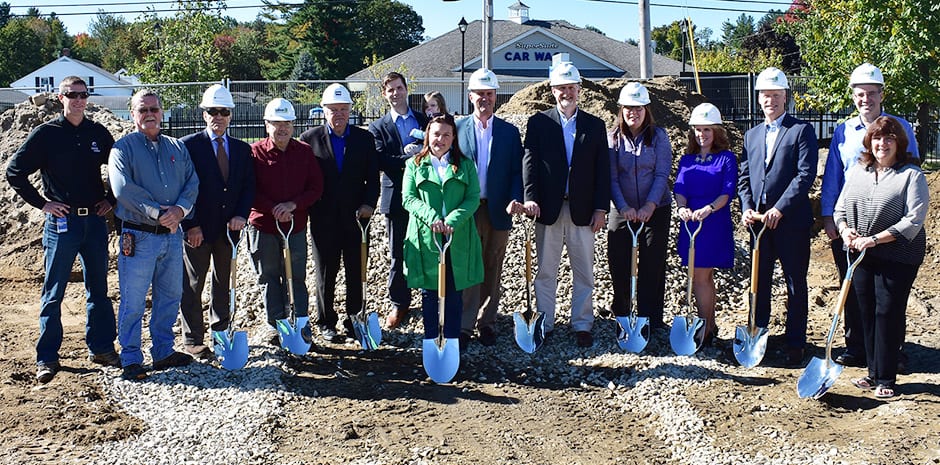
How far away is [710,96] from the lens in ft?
63.8

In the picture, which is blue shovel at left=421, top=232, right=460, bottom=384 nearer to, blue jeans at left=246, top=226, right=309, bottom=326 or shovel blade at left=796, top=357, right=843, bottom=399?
blue jeans at left=246, top=226, right=309, bottom=326

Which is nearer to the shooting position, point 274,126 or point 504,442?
point 504,442

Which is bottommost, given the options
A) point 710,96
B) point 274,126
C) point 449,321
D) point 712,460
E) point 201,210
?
point 712,460

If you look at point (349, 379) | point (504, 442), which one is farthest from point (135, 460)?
point (504, 442)

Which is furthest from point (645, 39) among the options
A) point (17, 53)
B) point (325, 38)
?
point (17, 53)

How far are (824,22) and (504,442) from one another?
546 inches

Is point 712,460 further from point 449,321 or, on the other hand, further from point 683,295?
point 683,295

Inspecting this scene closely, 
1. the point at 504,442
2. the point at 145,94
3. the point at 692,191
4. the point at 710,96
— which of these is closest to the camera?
the point at 504,442

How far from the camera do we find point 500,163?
7039mm

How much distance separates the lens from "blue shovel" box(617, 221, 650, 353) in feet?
23.1

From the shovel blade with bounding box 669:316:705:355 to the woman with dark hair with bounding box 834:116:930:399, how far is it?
127 cm

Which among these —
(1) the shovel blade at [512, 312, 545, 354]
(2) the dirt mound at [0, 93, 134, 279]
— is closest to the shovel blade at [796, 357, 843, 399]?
(1) the shovel blade at [512, 312, 545, 354]

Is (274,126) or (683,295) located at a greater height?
(274,126)

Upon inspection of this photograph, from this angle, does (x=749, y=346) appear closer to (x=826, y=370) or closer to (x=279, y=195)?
(x=826, y=370)
